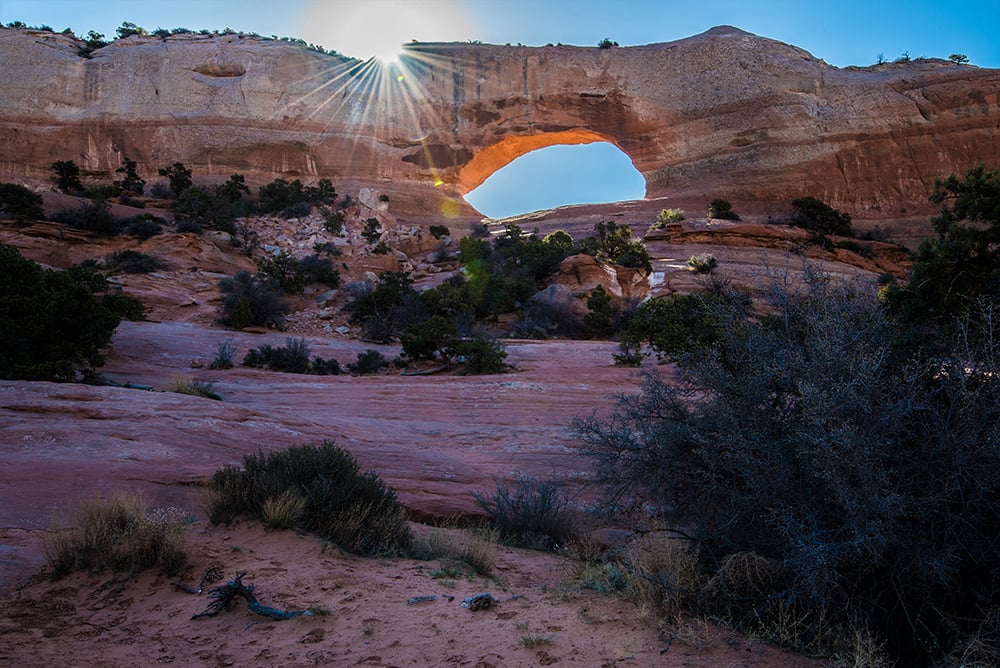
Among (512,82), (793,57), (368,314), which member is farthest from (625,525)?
(793,57)

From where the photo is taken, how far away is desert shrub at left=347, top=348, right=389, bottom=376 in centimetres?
1515

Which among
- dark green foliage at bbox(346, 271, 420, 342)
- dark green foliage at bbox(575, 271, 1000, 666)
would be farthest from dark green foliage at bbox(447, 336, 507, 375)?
dark green foliage at bbox(575, 271, 1000, 666)

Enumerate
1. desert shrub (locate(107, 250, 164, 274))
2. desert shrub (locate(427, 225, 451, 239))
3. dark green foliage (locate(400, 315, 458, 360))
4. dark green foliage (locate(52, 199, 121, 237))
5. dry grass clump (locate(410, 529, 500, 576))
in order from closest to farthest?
dry grass clump (locate(410, 529, 500, 576)) < dark green foliage (locate(400, 315, 458, 360)) < desert shrub (locate(107, 250, 164, 274)) < dark green foliage (locate(52, 199, 121, 237)) < desert shrub (locate(427, 225, 451, 239))

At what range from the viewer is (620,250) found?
27.0 m

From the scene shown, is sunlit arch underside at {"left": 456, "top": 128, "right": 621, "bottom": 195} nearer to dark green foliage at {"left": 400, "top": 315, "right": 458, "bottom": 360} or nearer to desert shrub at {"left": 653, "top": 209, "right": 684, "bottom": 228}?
desert shrub at {"left": 653, "top": 209, "right": 684, "bottom": 228}

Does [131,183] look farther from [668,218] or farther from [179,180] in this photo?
[668,218]

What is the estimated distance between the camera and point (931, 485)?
12.2 feet

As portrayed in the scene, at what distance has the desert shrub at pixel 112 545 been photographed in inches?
174

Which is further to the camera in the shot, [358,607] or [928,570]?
[358,607]

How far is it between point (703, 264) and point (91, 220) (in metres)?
23.8

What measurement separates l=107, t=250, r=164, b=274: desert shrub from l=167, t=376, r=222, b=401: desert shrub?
13468mm

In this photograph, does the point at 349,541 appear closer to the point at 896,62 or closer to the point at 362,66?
the point at 362,66

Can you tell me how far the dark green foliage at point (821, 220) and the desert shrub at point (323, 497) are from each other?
33.5m

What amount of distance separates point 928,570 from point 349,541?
12.9ft
